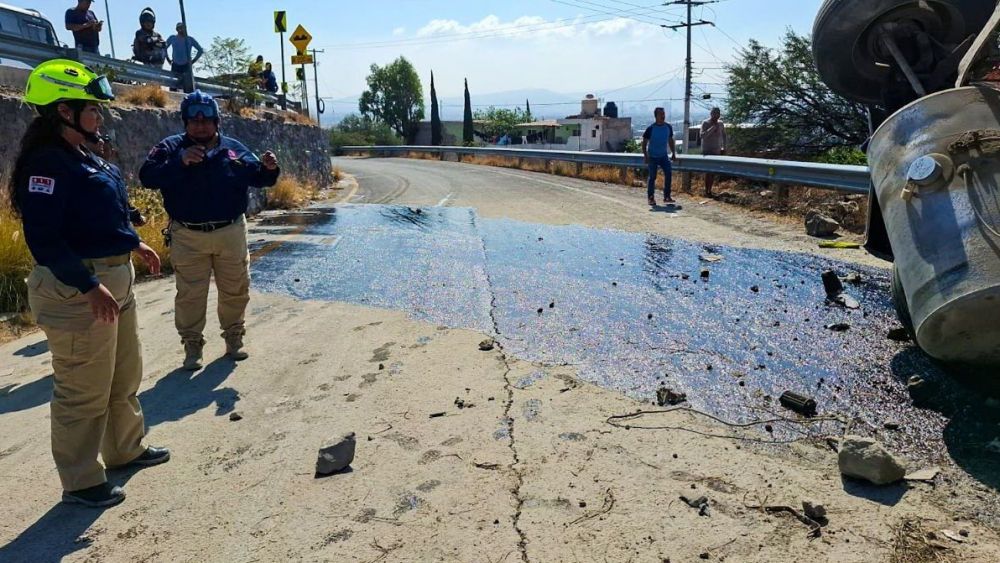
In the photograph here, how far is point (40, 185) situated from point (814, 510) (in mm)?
3444

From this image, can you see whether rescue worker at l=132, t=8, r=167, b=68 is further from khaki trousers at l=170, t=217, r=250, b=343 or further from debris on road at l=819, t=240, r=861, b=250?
debris on road at l=819, t=240, r=861, b=250

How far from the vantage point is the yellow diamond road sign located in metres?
22.5

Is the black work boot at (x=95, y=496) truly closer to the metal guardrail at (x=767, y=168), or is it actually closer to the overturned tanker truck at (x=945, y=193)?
the overturned tanker truck at (x=945, y=193)

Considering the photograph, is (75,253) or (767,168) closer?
(75,253)

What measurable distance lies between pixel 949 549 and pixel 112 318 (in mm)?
3480

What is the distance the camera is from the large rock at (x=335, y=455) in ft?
10.8

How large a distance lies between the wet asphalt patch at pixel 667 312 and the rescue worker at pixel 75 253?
2572mm

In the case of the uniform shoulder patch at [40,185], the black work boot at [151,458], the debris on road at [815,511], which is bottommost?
the black work boot at [151,458]

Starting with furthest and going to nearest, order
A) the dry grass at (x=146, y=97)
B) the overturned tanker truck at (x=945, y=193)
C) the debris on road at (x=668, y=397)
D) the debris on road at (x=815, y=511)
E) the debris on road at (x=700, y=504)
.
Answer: the dry grass at (x=146, y=97) < the debris on road at (x=668, y=397) < the overturned tanker truck at (x=945, y=193) < the debris on road at (x=700, y=504) < the debris on road at (x=815, y=511)

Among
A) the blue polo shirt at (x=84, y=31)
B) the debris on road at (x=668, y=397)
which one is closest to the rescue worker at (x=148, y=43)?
the blue polo shirt at (x=84, y=31)

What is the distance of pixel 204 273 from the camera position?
16.5 feet

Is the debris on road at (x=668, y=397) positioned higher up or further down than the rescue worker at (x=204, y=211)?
further down

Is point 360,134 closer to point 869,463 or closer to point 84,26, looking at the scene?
point 84,26

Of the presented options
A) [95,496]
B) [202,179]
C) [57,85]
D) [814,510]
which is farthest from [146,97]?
[814,510]
